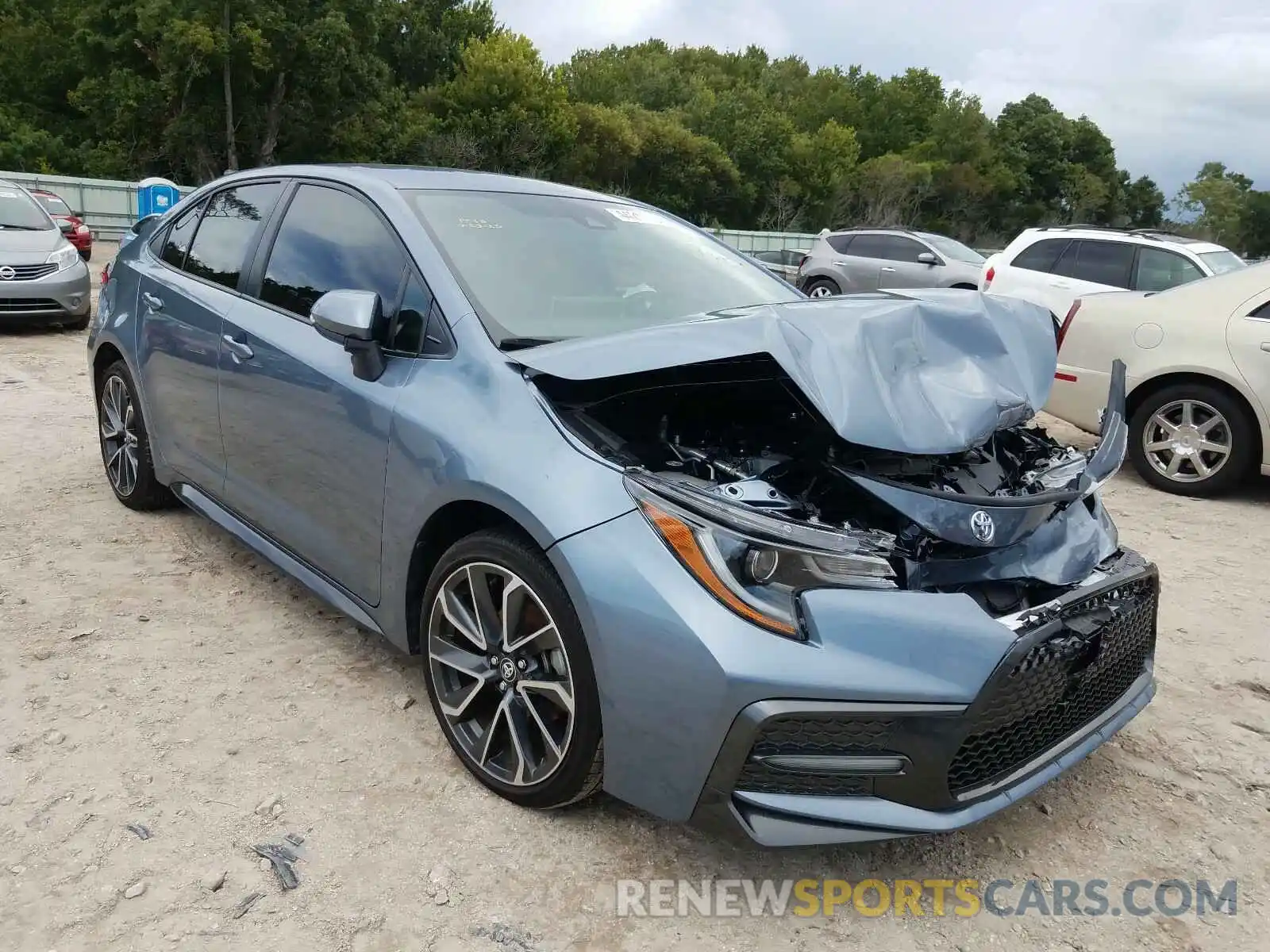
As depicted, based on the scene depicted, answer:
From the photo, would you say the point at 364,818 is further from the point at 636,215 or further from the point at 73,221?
the point at 73,221

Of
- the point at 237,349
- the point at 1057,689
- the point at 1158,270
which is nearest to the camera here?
the point at 1057,689

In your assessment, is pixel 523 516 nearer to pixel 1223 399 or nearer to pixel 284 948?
pixel 284 948

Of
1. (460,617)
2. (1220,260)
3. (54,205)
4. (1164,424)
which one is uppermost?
(1220,260)

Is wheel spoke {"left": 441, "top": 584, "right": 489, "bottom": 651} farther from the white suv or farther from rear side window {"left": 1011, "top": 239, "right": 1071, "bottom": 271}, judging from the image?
rear side window {"left": 1011, "top": 239, "right": 1071, "bottom": 271}

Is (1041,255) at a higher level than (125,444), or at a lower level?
higher

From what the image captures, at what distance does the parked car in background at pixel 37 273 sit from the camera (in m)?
9.76

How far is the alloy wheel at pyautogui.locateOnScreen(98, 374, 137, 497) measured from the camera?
14.6ft

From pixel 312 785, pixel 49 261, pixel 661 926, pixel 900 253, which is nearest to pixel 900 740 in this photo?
pixel 661 926

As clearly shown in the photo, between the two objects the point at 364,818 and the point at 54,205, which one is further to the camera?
the point at 54,205

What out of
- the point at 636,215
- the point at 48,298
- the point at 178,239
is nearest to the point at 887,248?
the point at 48,298

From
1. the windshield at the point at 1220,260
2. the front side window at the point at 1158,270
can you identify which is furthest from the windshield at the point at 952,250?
the front side window at the point at 1158,270

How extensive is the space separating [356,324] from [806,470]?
4.24 ft

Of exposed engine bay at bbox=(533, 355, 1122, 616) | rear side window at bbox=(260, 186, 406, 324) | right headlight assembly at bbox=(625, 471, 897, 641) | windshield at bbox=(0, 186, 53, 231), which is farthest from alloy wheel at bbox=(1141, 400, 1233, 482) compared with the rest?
windshield at bbox=(0, 186, 53, 231)

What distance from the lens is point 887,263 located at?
14688 millimetres
